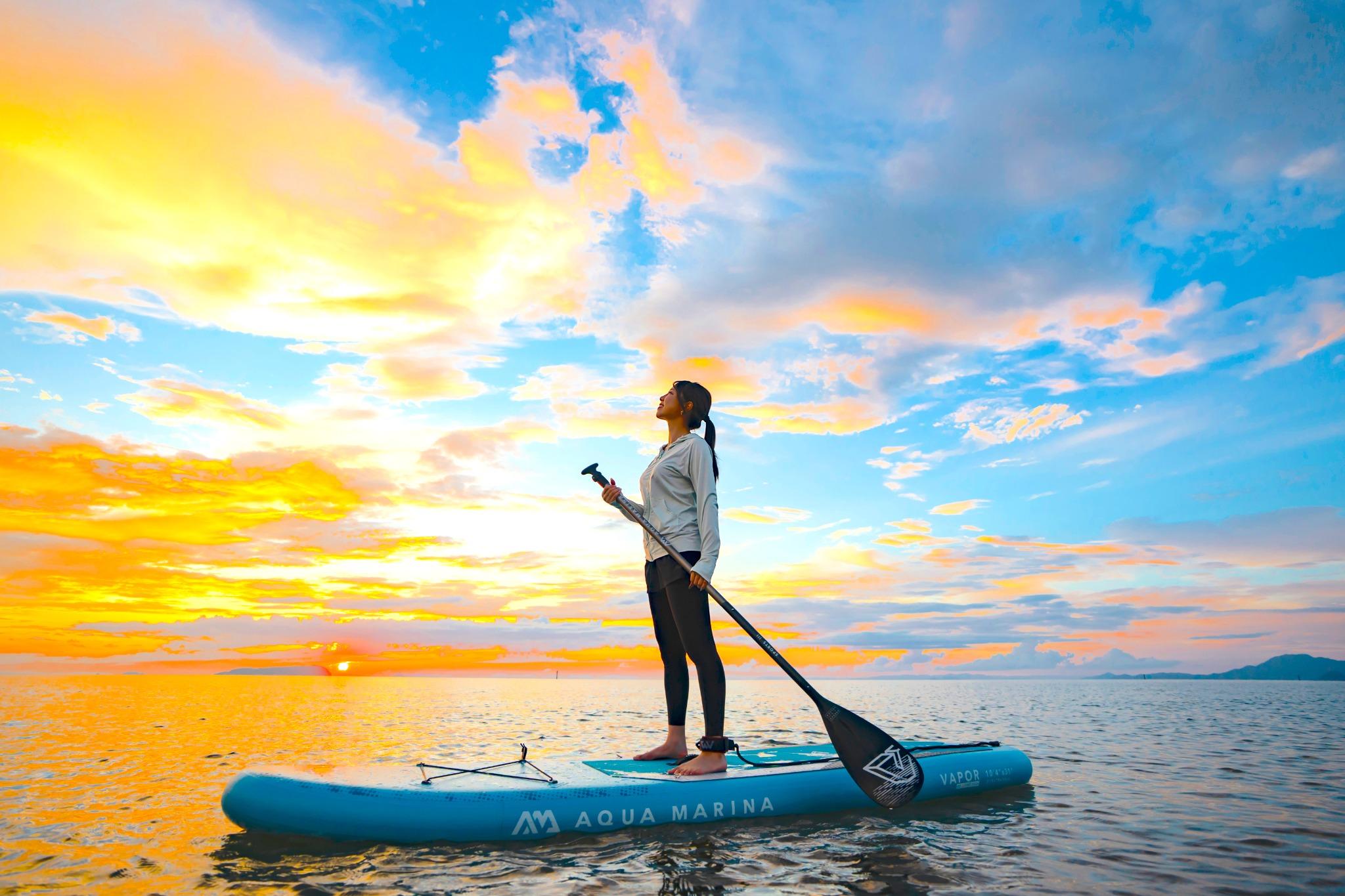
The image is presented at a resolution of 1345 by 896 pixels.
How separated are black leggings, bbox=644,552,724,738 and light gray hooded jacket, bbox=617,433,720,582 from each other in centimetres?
15

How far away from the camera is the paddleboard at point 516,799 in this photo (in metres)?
4.88

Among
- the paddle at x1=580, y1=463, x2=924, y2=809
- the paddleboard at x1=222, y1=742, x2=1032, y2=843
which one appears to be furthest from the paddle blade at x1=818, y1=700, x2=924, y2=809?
the paddleboard at x1=222, y1=742, x2=1032, y2=843

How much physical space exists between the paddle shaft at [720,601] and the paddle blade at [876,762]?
309 millimetres

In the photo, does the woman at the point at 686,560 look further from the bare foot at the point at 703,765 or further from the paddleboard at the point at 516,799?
the paddleboard at the point at 516,799

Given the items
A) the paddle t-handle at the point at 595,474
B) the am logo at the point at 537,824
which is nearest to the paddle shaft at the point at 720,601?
the paddle t-handle at the point at 595,474

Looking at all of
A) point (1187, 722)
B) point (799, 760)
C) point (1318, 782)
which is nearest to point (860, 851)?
point (799, 760)

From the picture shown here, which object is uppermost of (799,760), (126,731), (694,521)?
(694,521)

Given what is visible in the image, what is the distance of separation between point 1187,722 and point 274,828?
24.5 m

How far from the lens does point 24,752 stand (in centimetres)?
1161

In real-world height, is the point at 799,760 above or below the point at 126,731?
above

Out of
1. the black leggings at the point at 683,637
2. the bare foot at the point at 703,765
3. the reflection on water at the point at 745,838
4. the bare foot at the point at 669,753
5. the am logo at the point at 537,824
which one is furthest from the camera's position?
the bare foot at the point at 669,753

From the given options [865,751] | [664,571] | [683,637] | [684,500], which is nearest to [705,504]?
[684,500]

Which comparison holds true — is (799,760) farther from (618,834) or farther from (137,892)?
(137,892)

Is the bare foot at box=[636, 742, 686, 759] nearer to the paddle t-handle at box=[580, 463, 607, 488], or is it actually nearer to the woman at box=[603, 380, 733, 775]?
the woman at box=[603, 380, 733, 775]
